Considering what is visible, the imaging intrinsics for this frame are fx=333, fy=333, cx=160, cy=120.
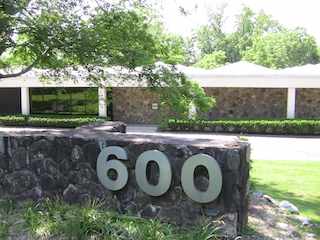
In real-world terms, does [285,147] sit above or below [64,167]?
below

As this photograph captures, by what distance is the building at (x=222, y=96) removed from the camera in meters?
19.8

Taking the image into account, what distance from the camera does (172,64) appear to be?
7523mm

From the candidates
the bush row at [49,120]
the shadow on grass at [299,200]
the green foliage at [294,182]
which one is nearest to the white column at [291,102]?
the green foliage at [294,182]

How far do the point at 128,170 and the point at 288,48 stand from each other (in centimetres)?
4556

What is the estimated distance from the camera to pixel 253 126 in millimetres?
18844

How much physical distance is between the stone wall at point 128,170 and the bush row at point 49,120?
1483 centimetres

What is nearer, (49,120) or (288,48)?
A: (49,120)

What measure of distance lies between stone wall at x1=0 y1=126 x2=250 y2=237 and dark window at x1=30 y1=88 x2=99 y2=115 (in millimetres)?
18647

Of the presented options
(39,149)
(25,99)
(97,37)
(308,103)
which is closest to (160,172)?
(39,149)

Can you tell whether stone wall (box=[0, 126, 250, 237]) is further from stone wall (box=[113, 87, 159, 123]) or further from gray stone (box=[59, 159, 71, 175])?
stone wall (box=[113, 87, 159, 123])

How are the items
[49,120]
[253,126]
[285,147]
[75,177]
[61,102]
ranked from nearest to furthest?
[75,177] → [285,147] → [253,126] → [49,120] → [61,102]

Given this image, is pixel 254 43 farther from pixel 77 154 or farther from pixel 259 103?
pixel 77 154

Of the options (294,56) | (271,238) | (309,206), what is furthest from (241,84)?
(294,56)

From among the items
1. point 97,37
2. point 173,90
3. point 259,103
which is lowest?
point 259,103
